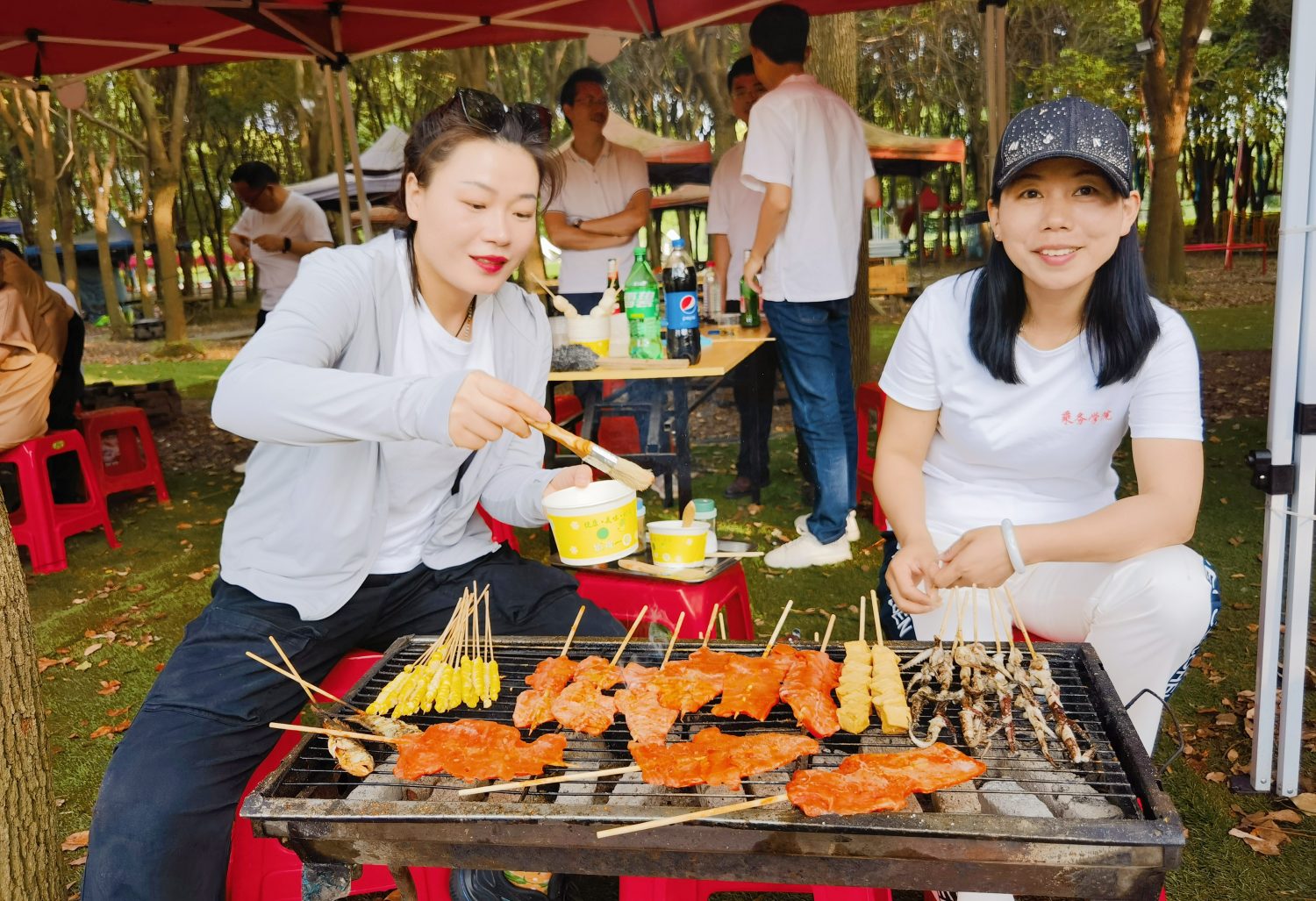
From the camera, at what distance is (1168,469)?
8.19 ft

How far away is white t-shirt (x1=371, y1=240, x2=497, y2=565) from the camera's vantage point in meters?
2.69

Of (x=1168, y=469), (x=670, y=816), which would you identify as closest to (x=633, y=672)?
(x=670, y=816)

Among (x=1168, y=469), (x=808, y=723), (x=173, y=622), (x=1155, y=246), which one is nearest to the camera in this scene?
(x=808, y=723)

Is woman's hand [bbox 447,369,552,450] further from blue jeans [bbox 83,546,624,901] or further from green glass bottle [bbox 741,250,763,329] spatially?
green glass bottle [bbox 741,250,763,329]

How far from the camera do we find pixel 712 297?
7391mm

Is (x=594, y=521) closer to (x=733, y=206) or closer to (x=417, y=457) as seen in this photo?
(x=417, y=457)

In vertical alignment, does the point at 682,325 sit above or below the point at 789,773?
above

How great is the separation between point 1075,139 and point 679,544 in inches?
72.6

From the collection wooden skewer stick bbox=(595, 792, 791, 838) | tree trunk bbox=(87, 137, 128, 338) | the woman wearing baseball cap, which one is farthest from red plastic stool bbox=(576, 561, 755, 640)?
tree trunk bbox=(87, 137, 128, 338)

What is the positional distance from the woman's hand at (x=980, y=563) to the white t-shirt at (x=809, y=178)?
124 inches

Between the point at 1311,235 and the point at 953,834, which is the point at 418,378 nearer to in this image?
the point at 953,834

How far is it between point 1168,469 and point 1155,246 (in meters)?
14.8

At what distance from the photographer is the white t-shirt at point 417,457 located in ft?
8.81

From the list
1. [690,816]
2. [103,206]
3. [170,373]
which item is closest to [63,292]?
[170,373]
